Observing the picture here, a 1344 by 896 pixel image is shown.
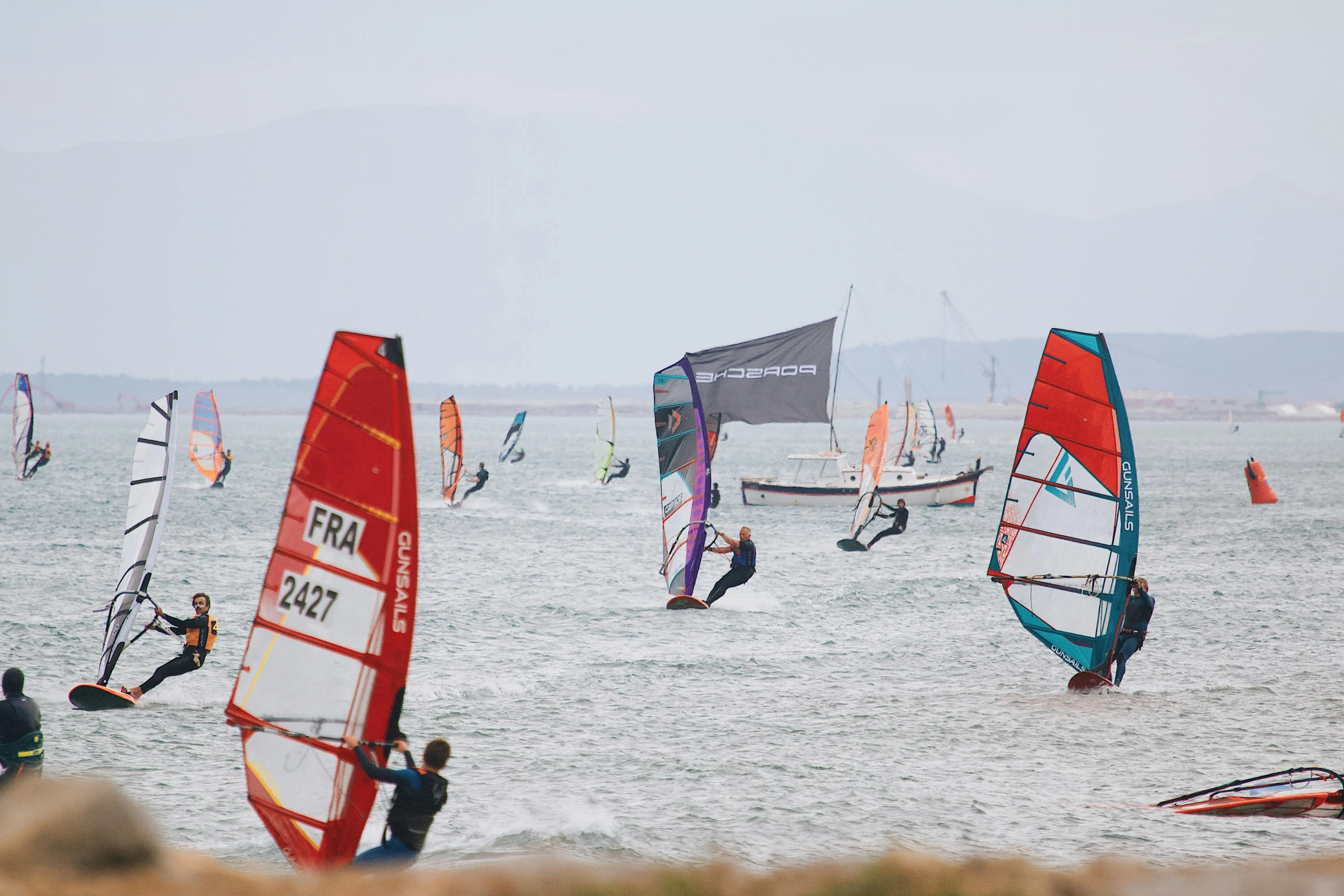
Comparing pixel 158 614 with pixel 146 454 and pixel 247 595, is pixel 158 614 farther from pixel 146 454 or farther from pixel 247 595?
pixel 247 595

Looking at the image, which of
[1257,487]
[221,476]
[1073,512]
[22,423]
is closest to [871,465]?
[1073,512]

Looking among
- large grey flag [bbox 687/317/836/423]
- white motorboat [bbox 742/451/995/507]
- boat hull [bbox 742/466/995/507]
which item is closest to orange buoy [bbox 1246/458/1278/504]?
white motorboat [bbox 742/451/995/507]

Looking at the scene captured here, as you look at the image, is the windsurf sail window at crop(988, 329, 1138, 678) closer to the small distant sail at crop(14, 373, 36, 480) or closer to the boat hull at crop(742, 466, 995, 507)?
the boat hull at crop(742, 466, 995, 507)

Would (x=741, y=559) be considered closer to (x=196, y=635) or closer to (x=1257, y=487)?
(x=196, y=635)

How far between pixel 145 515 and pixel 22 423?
132 feet

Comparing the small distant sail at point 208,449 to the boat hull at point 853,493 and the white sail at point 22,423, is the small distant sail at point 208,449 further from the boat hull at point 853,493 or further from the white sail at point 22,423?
the boat hull at point 853,493

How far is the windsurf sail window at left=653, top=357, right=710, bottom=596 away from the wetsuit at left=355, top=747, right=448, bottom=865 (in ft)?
37.7

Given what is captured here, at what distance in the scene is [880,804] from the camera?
10.6 metres

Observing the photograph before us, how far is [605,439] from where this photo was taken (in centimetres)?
5228

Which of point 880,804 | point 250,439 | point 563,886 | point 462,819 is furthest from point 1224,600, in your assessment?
point 250,439

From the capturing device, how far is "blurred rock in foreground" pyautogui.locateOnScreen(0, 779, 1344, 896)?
14.1ft

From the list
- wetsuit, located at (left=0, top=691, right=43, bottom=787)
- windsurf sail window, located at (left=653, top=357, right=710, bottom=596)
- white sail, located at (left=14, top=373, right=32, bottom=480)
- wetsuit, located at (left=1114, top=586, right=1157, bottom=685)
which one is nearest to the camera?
wetsuit, located at (left=0, top=691, right=43, bottom=787)

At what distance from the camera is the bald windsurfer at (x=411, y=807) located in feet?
22.0

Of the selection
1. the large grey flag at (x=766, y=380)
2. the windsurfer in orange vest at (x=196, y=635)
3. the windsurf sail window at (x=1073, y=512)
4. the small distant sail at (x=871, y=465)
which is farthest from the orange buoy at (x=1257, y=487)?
the windsurfer in orange vest at (x=196, y=635)
